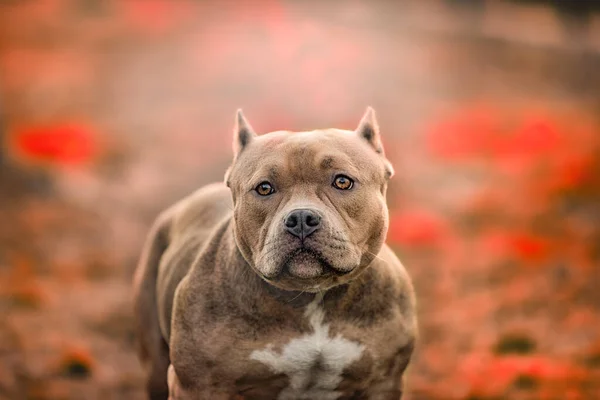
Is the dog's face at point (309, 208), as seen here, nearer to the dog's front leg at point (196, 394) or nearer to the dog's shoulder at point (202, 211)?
the dog's front leg at point (196, 394)

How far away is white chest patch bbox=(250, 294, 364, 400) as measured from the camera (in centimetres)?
504

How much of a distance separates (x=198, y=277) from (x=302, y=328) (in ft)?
2.22

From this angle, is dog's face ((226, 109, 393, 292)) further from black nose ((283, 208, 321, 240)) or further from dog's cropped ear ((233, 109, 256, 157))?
dog's cropped ear ((233, 109, 256, 157))

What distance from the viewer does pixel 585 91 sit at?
1611 cm

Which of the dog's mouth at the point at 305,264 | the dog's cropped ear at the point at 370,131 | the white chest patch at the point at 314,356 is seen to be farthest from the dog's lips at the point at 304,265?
the dog's cropped ear at the point at 370,131

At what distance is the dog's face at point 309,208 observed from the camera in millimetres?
4738

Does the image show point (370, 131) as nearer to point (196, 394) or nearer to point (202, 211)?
point (202, 211)

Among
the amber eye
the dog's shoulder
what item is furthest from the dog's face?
the dog's shoulder

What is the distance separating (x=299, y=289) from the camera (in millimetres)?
4973

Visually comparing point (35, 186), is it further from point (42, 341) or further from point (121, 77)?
point (42, 341)

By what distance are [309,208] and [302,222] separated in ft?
0.30

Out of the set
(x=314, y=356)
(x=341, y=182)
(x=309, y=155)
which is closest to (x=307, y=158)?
(x=309, y=155)

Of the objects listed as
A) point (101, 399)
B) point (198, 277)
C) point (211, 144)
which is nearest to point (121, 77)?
point (211, 144)

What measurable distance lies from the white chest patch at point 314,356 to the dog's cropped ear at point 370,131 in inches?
36.7
